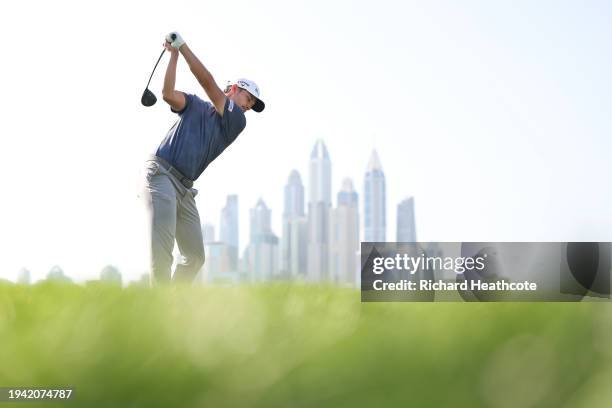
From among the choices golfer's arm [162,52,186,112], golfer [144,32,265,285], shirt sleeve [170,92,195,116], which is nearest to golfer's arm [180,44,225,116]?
golfer [144,32,265,285]

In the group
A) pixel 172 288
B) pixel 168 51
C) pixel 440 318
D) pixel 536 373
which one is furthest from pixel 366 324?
pixel 168 51

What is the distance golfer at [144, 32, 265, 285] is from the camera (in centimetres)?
429

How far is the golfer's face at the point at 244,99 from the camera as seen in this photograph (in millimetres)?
4637

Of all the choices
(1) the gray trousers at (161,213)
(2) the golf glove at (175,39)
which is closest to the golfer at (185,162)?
(1) the gray trousers at (161,213)

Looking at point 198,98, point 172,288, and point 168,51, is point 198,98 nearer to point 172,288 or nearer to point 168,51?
point 168,51

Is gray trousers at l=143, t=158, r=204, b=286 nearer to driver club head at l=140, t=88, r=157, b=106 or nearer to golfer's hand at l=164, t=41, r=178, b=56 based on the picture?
driver club head at l=140, t=88, r=157, b=106

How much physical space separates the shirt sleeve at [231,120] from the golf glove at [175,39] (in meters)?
0.81

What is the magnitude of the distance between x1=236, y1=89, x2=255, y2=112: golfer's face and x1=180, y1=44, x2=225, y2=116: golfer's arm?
312mm

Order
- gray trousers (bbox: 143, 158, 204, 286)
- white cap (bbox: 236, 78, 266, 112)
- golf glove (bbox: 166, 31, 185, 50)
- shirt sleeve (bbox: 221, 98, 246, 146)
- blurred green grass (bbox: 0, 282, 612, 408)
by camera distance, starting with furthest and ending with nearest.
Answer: white cap (bbox: 236, 78, 266, 112) < shirt sleeve (bbox: 221, 98, 246, 146) < gray trousers (bbox: 143, 158, 204, 286) < golf glove (bbox: 166, 31, 185, 50) < blurred green grass (bbox: 0, 282, 612, 408)

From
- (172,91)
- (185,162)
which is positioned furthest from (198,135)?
(172,91)

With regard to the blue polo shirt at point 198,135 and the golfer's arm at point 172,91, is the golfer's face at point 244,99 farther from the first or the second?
the golfer's arm at point 172,91

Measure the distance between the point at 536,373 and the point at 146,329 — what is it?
1.65ft

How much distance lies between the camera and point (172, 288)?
0.99 metres

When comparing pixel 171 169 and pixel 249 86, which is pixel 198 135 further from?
pixel 249 86
